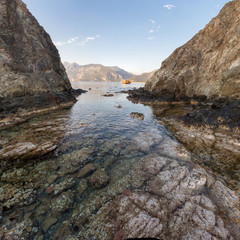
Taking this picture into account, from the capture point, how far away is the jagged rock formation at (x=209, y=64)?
934 inches

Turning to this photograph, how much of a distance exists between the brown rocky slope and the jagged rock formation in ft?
117

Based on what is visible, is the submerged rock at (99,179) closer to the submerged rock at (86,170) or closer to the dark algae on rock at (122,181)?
the dark algae on rock at (122,181)

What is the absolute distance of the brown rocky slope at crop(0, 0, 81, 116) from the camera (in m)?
22.5

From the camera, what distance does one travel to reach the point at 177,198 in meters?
6.05

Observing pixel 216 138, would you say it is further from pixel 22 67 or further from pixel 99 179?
pixel 22 67

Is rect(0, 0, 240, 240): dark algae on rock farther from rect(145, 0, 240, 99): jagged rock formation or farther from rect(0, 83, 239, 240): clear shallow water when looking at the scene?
rect(145, 0, 240, 99): jagged rock formation

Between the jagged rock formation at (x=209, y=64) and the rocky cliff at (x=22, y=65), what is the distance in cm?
3626

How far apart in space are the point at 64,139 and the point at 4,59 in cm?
2399

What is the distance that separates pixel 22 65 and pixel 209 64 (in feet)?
152

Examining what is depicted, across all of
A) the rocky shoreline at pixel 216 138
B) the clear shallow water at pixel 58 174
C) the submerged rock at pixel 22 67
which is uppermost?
the submerged rock at pixel 22 67

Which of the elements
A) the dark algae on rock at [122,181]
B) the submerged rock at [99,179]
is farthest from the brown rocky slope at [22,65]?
the submerged rock at [99,179]

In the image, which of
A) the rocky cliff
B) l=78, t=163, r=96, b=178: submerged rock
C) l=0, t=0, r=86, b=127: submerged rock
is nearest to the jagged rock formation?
l=78, t=163, r=96, b=178: submerged rock

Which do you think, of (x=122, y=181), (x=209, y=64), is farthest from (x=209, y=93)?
(x=122, y=181)

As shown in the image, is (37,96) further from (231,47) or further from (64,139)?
(231,47)
